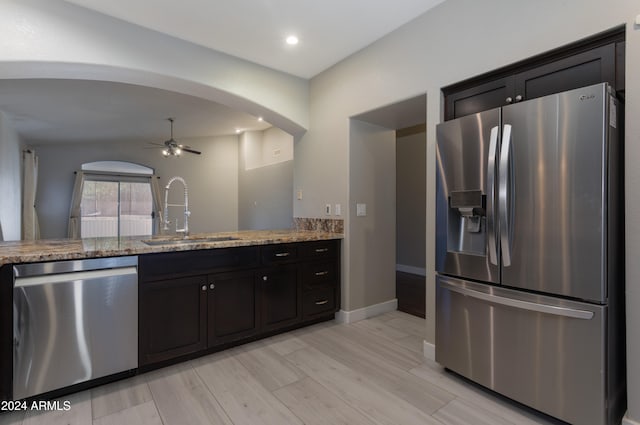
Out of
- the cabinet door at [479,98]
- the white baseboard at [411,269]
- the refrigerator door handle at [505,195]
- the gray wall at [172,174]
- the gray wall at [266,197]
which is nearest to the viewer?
the refrigerator door handle at [505,195]

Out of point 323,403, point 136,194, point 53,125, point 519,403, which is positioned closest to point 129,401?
point 323,403

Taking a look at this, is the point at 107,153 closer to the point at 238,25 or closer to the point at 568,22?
the point at 238,25

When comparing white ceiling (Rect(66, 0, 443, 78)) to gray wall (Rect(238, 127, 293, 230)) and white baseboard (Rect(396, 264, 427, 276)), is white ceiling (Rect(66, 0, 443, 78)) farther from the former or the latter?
white baseboard (Rect(396, 264, 427, 276))

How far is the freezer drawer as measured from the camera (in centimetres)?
150

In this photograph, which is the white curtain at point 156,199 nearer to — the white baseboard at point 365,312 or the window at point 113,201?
the window at point 113,201

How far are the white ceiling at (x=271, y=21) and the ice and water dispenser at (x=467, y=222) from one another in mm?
1558

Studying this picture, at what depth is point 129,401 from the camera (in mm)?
1895

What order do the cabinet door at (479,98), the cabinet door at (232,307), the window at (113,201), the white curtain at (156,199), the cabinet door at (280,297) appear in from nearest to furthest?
the cabinet door at (479,98) → the cabinet door at (232,307) → the cabinet door at (280,297) → the window at (113,201) → the white curtain at (156,199)

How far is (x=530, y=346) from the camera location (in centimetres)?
170

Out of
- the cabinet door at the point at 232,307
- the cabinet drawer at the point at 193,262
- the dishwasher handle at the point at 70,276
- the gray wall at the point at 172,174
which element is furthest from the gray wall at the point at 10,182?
the cabinet door at the point at 232,307

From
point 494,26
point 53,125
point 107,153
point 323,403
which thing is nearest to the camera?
point 323,403

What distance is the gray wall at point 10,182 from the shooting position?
159 inches

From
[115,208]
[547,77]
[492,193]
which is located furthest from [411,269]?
[115,208]

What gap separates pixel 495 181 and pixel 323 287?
1937 mm
